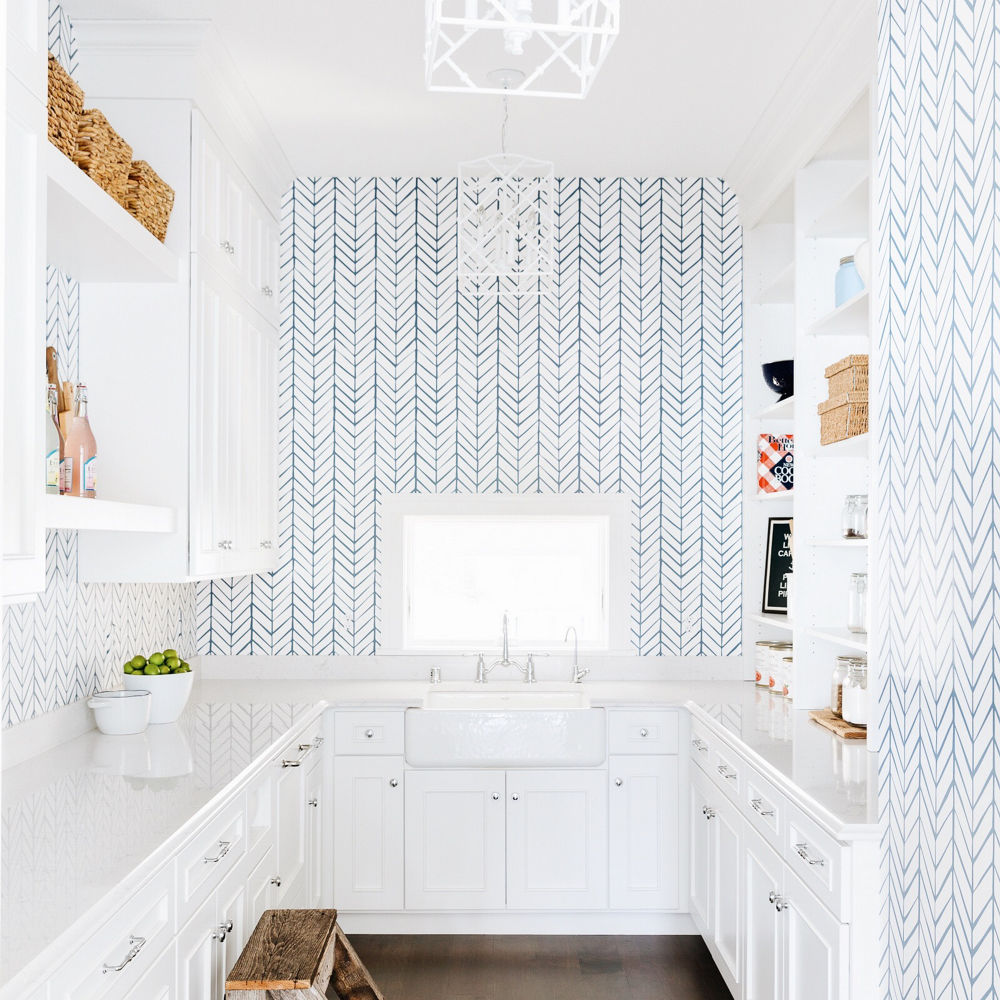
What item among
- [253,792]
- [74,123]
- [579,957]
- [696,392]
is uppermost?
[74,123]

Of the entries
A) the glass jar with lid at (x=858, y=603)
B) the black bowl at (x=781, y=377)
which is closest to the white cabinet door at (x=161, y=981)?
Answer: the glass jar with lid at (x=858, y=603)

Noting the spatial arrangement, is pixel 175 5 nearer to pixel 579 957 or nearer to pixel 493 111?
pixel 493 111

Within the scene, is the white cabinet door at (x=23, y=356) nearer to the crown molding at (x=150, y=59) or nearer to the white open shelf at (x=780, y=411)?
the crown molding at (x=150, y=59)

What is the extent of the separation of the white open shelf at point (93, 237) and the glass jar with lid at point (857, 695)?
2090mm

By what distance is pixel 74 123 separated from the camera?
2.04 metres

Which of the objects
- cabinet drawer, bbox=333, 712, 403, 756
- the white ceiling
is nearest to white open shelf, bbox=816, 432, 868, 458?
the white ceiling

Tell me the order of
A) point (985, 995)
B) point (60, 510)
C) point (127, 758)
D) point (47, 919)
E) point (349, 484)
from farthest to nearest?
point (349, 484), point (127, 758), point (60, 510), point (47, 919), point (985, 995)

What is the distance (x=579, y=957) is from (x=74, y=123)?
2778 millimetres

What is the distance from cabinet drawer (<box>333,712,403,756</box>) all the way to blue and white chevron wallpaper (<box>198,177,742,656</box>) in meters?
0.55

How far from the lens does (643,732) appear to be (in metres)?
3.33

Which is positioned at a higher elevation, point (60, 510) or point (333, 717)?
point (60, 510)

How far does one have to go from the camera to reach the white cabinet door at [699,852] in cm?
308

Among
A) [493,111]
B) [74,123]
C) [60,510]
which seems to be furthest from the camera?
[493,111]

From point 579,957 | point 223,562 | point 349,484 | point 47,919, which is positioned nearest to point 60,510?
point 47,919
